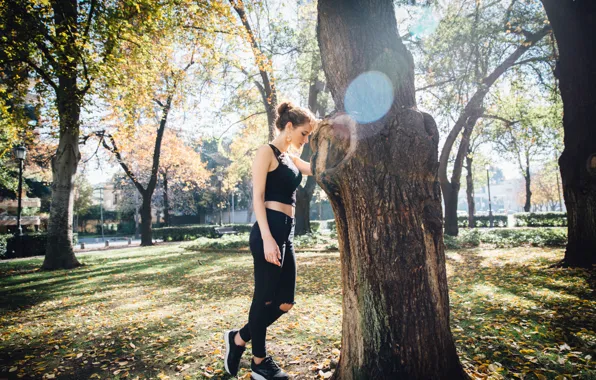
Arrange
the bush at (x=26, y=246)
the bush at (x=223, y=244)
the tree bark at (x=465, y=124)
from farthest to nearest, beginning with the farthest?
the bush at (x=223, y=244), the bush at (x=26, y=246), the tree bark at (x=465, y=124)

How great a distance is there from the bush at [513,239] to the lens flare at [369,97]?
1265cm

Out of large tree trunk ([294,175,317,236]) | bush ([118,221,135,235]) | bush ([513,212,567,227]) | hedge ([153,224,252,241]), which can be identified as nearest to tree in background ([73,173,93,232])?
bush ([118,221,135,235])

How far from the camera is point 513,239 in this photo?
45.0 ft

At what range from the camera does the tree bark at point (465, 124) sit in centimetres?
1195

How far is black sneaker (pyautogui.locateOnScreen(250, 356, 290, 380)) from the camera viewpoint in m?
2.59

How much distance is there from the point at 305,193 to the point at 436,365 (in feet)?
53.6

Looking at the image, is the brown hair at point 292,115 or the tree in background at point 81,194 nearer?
the brown hair at point 292,115

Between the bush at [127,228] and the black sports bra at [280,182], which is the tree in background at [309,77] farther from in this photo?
the bush at [127,228]

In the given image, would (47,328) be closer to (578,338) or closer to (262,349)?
(262,349)

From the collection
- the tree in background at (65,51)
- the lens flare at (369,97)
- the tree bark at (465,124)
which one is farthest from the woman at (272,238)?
the tree bark at (465,124)

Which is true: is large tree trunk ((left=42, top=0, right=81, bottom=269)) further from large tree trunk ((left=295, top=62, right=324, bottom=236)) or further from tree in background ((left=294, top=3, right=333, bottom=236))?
large tree trunk ((left=295, top=62, right=324, bottom=236))

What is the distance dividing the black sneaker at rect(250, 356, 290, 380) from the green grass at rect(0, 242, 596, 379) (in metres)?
0.33

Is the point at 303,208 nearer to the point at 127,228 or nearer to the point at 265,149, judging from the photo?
the point at 265,149

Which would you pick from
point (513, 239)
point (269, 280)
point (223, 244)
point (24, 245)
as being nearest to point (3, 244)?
point (24, 245)
